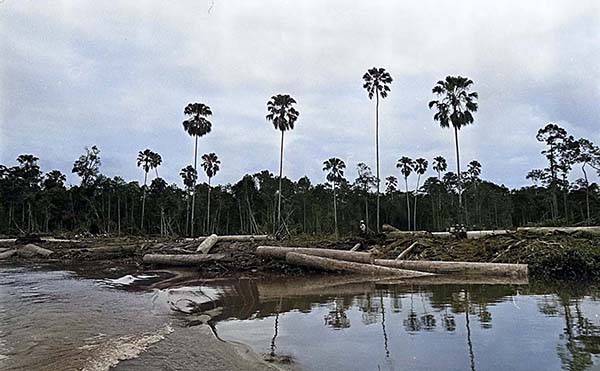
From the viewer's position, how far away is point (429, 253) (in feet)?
65.3

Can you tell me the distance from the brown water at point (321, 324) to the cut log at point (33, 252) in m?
13.6

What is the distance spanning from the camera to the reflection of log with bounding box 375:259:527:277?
16.1m

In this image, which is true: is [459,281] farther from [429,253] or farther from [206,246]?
[206,246]

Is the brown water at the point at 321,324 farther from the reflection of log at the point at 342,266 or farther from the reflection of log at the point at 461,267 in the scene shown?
the reflection of log at the point at 342,266

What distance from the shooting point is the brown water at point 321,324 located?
6.66 m

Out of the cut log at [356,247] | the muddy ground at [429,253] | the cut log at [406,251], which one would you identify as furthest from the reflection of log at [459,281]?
the cut log at [356,247]

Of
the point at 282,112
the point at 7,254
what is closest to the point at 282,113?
the point at 282,112

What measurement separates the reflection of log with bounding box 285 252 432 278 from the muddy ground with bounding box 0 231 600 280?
22.9 inches

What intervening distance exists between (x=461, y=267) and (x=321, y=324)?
9312 millimetres

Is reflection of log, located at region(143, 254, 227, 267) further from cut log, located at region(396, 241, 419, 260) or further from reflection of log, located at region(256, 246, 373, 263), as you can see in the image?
cut log, located at region(396, 241, 419, 260)

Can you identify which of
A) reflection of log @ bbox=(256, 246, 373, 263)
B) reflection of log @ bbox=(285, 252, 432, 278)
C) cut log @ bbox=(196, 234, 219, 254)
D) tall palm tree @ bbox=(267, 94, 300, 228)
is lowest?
reflection of log @ bbox=(285, 252, 432, 278)

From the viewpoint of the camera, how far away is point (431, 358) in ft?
21.8

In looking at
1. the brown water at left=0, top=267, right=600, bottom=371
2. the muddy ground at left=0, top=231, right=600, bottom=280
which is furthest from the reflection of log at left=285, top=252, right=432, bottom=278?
the brown water at left=0, top=267, right=600, bottom=371

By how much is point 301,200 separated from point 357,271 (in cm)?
5287
